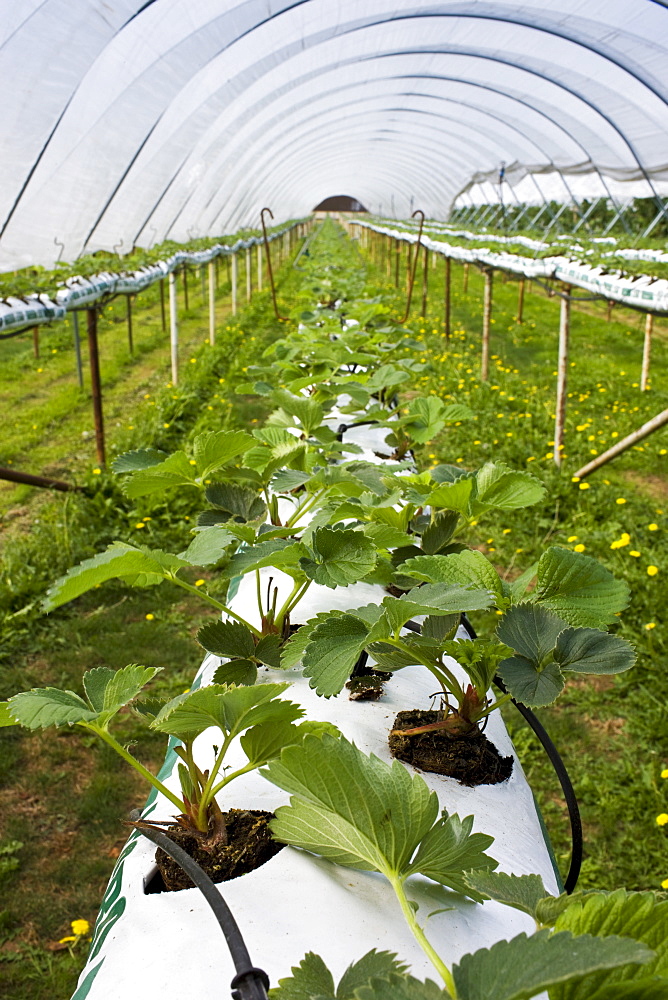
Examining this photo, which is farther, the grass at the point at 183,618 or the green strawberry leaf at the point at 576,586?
the grass at the point at 183,618

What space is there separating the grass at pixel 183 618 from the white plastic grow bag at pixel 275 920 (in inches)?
45.2

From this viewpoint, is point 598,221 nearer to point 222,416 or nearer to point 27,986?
point 222,416

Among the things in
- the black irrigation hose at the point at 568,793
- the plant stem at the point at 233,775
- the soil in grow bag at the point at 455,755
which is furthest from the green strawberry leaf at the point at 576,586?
the plant stem at the point at 233,775

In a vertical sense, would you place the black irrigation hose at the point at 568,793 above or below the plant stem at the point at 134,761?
below

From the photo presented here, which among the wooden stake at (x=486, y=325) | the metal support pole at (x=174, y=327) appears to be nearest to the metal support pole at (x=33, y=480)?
the metal support pole at (x=174, y=327)

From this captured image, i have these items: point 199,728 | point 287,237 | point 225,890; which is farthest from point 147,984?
point 287,237

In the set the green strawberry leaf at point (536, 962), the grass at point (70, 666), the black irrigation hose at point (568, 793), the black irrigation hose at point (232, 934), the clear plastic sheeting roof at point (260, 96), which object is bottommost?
the grass at point (70, 666)

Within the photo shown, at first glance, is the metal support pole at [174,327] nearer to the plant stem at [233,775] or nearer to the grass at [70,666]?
the grass at [70,666]

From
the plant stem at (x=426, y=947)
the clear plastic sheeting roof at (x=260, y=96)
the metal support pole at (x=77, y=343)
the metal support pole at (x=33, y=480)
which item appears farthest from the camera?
the metal support pole at (x=77, y=343)

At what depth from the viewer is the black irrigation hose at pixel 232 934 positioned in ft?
2.19

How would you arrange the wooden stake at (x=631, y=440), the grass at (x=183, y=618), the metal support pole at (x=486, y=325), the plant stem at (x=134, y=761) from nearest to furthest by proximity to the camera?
the plant stem at (x=134, y=761) < the grass at (x=183, y=618) < the wooden stake at (x=631, y=440) < the metal support pole at (x=486, y=325)

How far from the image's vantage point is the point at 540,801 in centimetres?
236

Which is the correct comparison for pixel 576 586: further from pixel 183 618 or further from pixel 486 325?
pixel 486 325

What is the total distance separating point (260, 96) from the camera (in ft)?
28.0
